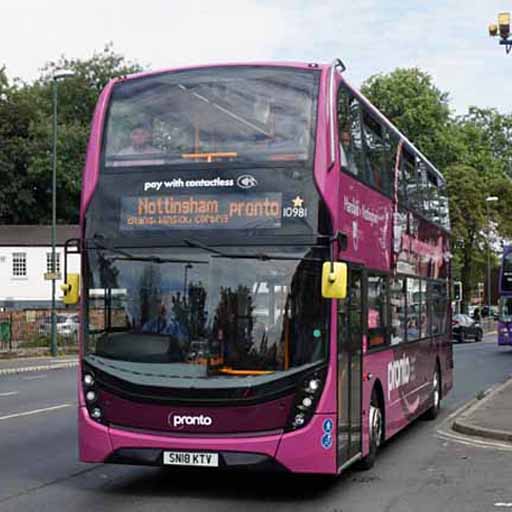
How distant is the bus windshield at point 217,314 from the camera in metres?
9.67

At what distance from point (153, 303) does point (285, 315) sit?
1238 millimetres

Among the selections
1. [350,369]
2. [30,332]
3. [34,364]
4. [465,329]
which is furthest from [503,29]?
[465,329]

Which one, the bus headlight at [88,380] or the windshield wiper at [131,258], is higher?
the windshield wiper at [131,258]

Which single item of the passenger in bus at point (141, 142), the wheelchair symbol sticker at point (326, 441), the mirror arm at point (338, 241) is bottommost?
the wheelchair symbol sticker at point (326, 441)

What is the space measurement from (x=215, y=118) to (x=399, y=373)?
15.8 feet

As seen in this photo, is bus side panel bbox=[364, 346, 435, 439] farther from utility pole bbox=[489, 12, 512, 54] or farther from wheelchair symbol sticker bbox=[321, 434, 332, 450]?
utility pole bbox=[489, 12, 512, 54]

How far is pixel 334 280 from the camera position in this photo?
941 cm

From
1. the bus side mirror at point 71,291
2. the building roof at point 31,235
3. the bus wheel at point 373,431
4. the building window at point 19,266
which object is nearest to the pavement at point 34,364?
the bus wheel at point 373,431

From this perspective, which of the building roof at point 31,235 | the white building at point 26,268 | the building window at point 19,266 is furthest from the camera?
the building window at point 19,266

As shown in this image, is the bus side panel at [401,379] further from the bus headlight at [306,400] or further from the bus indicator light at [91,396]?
the bus indicator light at [91,396]

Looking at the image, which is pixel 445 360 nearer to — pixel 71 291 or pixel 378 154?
pixel 378 154

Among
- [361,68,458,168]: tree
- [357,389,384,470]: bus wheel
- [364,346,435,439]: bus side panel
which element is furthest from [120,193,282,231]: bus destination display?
[361,68,458,168]: tree

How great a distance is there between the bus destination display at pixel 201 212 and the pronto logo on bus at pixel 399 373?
3.65m

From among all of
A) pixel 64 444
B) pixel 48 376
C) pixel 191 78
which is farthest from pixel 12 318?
pixel 191 78
